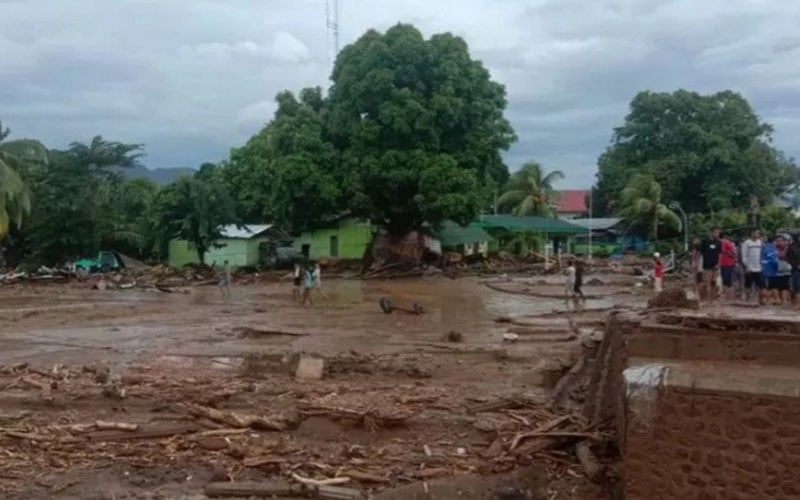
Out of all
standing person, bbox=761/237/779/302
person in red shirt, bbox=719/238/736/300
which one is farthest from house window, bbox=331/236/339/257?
standing person, bbox=761/237/779/302

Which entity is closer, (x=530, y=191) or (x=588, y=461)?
(x=588, y=461)

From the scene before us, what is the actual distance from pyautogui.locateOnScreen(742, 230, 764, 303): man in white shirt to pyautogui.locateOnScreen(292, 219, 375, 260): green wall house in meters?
30.4

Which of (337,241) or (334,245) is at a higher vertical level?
(337,241)

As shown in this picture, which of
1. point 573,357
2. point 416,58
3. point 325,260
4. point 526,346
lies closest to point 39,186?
point 325,260

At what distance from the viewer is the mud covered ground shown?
8.05 m

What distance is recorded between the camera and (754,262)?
17.5 metres

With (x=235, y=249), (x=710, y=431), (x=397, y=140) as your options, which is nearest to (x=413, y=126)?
(x=397, y=140)

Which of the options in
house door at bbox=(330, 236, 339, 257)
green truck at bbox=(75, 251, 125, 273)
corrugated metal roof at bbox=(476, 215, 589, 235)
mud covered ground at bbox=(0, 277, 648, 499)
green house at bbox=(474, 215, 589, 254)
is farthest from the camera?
corrugated metal roof at bbox=(476, 215, 589, 235)

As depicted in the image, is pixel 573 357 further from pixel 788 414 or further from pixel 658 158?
pixel 658 158

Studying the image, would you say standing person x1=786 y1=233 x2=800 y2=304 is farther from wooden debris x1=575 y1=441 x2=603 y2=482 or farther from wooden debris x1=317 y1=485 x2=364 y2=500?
wooden debris x1=317 y1=485 x2=364 y2=500

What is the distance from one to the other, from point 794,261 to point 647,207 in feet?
123

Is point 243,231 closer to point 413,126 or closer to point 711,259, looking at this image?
point 413,126

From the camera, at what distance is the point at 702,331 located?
7621mm

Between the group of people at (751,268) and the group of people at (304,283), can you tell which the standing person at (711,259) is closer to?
the group of people at (751,268)
